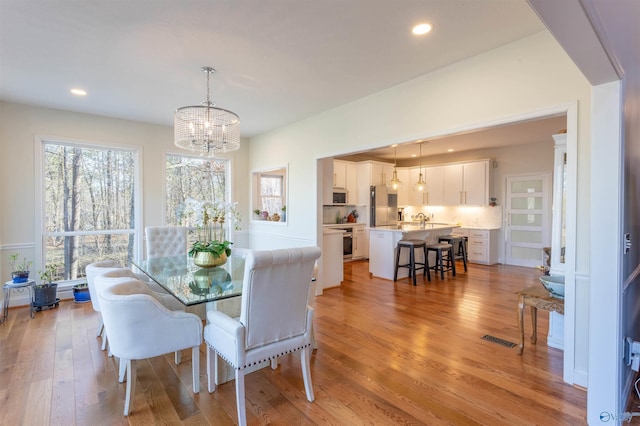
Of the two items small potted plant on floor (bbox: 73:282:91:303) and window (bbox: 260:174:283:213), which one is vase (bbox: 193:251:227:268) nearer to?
small potted plant on floor (bbox: 73:282:91:303)

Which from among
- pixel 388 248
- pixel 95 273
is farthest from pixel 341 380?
pixel 388 248

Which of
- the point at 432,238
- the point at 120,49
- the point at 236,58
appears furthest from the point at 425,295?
the point at 120,49

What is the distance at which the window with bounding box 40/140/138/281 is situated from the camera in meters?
4.49

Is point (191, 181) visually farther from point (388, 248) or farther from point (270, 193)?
point (388, 248)

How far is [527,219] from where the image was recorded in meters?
6.81

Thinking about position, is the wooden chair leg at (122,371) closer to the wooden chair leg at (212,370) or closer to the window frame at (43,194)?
the wooden chair leg at (212,370)

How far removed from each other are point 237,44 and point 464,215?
22.9ft

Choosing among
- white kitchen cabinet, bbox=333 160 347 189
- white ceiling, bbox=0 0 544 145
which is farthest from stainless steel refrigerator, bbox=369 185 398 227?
white ceiling, bbox=0 0 544 145

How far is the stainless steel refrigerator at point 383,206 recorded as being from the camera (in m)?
7.68

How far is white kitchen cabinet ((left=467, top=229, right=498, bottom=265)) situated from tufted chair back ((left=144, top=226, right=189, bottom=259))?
6231 millimetres

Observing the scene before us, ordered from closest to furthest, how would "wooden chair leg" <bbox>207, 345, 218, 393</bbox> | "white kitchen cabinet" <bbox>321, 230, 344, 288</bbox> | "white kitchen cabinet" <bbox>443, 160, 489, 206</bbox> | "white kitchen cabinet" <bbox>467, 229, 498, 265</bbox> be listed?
"wooden chair leg" <bbox>207, 345, 218, 393</bbox> < "white kitchen cabinet" <bbox>321, 230, 344, 288</bbox> < "white kitchen cabinet" <bbox>467, 229, 498, 265</bbox> < "white kitchen cabinet" <bbox>443, 160, 489, 206</bbox>

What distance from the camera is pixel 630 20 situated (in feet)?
6.88

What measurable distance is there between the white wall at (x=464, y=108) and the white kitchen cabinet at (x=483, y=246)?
4425 millimetres

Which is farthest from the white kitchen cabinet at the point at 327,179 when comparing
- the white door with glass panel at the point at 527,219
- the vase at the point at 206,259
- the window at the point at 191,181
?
the white door with glass panel at the point at 527,219
